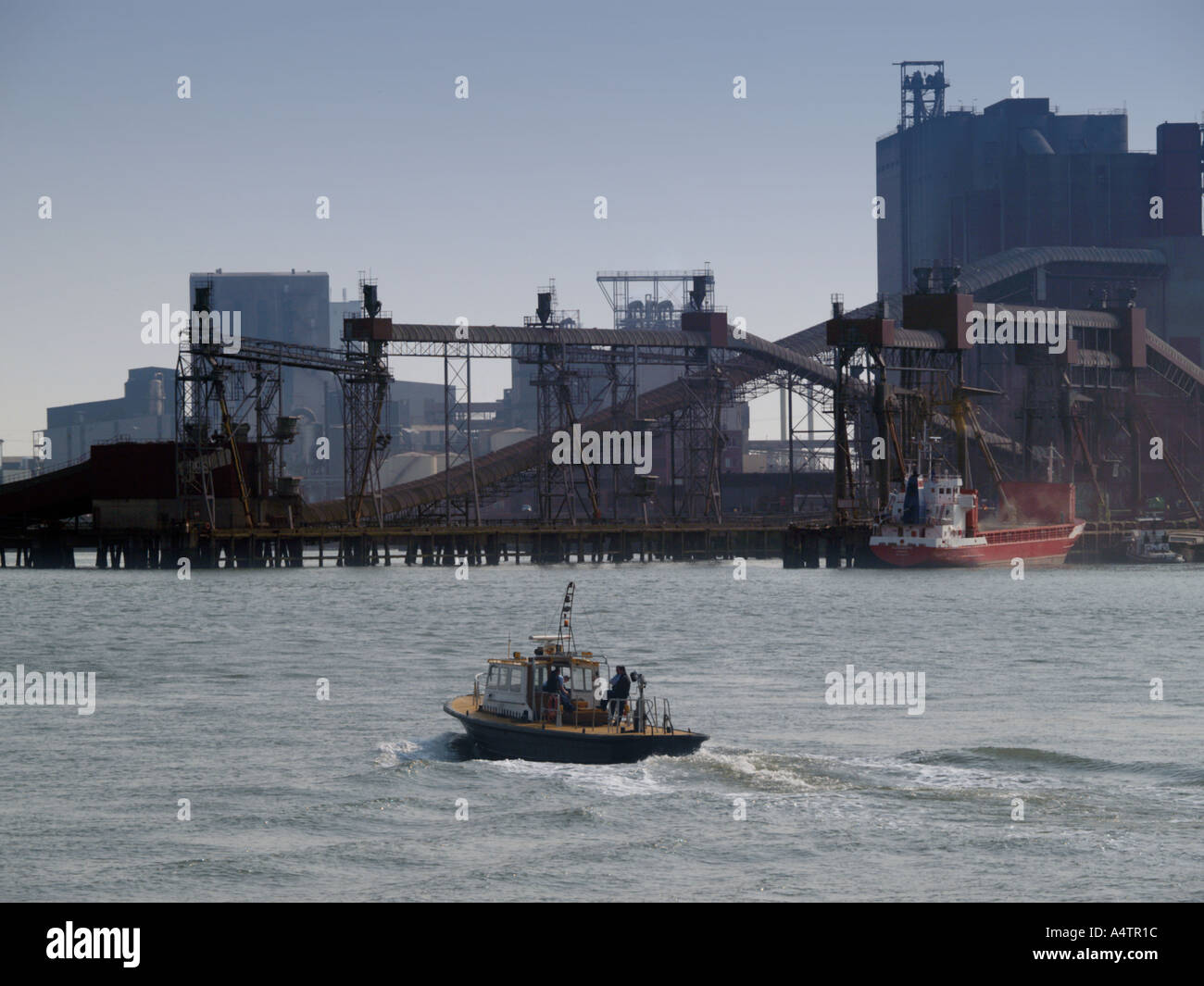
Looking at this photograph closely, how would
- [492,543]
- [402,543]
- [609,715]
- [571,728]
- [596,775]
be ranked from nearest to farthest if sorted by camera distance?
[596,775]
[571,728]
[609,715]
[492,543]
[402,543]

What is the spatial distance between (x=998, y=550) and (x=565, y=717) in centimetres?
11394

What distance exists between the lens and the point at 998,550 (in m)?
149

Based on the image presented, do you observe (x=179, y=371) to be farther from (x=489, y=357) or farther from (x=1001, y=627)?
(x=1001, y=627)

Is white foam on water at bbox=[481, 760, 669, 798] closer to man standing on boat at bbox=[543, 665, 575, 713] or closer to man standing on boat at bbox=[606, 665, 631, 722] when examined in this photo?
man standing on boat at bbox=[606, 665, 631, 722]

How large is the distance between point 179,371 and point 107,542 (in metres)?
19.4

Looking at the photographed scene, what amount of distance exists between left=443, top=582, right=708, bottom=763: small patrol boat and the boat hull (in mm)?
24

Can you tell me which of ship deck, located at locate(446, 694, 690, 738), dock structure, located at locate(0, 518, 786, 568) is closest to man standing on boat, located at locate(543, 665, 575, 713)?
ship deck, located at locate(446, 694, 690, 738)

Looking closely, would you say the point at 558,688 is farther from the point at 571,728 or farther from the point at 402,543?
the point at 402,543

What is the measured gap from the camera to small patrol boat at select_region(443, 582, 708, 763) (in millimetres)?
40938

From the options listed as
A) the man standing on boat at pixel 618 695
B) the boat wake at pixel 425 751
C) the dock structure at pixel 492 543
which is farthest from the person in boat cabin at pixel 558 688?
the dock structure at pixel 492 543

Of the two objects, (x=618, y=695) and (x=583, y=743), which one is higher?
(x=618, y=695)

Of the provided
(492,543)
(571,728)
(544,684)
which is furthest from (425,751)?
(492,543)

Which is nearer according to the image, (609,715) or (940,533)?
(609,715)
